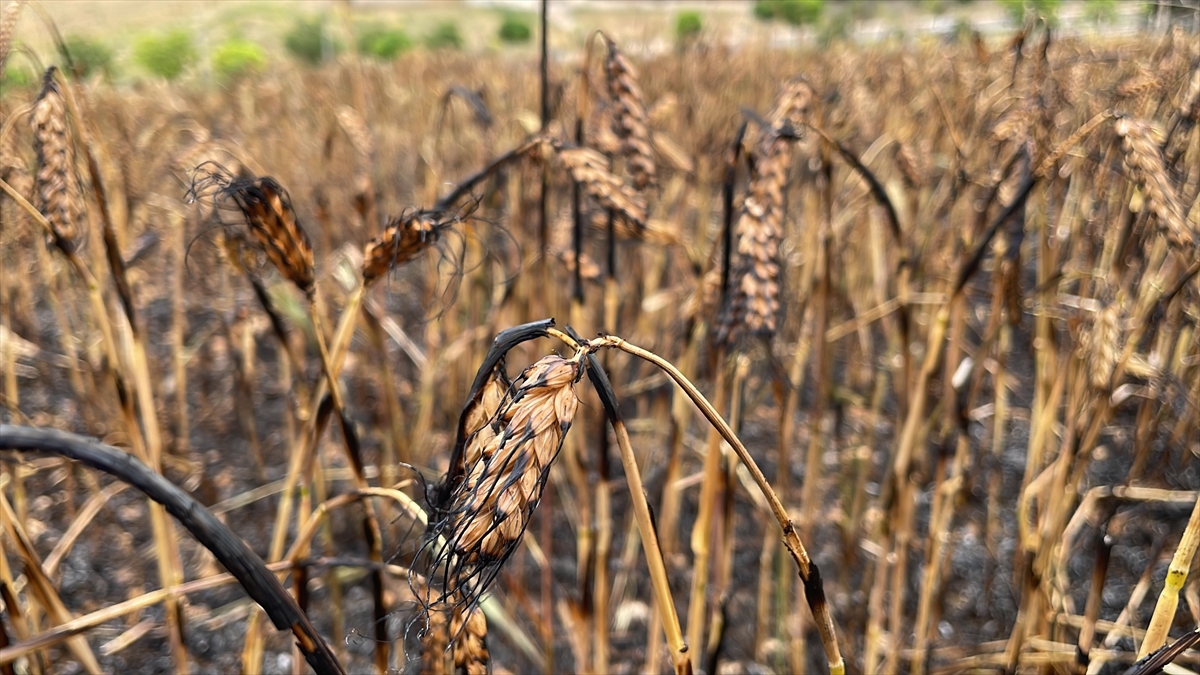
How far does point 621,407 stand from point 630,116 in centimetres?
50

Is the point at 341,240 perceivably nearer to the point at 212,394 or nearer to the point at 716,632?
the point at 212,394

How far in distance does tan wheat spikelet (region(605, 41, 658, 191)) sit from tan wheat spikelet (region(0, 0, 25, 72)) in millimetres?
614

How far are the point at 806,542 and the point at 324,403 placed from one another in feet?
3.10

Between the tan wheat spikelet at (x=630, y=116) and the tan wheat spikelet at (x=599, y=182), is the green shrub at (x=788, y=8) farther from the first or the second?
the tan wheat spikelet at (x=599, y=182)

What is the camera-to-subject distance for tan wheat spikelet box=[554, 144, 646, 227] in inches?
27.6

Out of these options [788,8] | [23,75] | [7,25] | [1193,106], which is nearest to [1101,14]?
[1193,106]

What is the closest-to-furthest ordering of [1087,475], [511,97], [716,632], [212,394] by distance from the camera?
[716,632] < [1087,475] < [212,394] < [511,97]

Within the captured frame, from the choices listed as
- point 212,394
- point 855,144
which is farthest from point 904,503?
point 212,394

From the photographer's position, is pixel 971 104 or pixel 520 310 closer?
pixel 520 310

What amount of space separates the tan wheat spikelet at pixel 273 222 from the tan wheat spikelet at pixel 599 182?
0.26m

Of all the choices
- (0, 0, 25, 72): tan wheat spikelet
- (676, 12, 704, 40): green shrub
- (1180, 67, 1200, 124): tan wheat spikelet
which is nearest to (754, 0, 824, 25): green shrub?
(676, 12, 704, 40): green shrub

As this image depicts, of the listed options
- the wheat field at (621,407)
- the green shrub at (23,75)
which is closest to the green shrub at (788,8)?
the green shrub at (23,75)

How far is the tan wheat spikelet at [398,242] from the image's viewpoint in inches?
23.2

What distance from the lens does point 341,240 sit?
291cm
